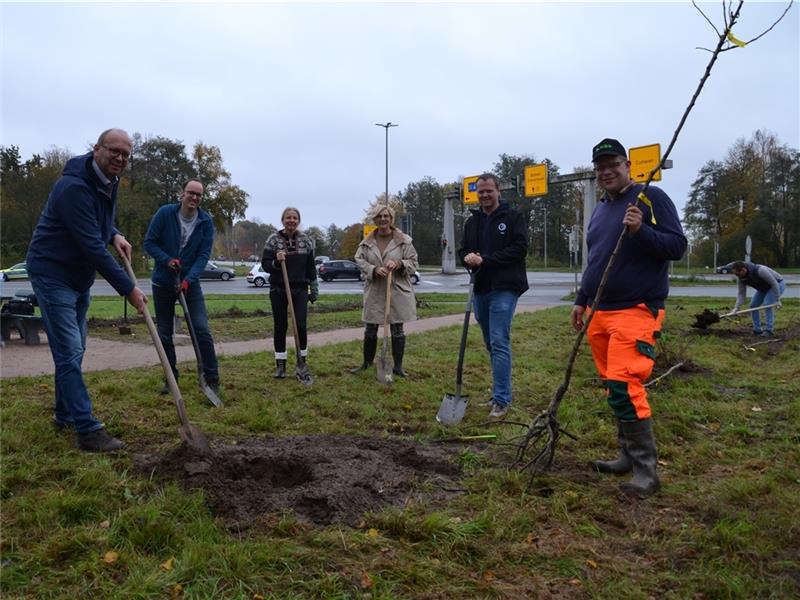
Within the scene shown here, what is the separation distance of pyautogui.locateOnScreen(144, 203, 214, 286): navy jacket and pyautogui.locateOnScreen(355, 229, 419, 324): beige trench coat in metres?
1.75

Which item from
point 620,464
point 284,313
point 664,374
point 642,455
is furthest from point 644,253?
point 284,313

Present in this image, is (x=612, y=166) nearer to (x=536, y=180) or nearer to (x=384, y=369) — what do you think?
(x=384, y=369)

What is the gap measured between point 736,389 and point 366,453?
4324 mm

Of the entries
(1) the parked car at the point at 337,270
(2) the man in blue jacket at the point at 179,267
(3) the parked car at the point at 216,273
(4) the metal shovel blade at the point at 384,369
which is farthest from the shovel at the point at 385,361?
(3) the parked car at the point at 216,273

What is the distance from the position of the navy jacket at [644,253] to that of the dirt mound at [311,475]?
1.45m

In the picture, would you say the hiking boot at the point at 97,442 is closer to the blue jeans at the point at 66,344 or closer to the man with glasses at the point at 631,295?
the blue jeans at the point at 66,344

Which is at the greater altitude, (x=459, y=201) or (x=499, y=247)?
(x=459, y=201)

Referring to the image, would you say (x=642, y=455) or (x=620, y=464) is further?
(x=620, y=464)

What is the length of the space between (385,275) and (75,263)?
3.18 meters


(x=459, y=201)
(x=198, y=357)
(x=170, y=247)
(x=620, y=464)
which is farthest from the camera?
(x=459, y=201)

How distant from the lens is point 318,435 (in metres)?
4.54

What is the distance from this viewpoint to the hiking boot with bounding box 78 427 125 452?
3986mm

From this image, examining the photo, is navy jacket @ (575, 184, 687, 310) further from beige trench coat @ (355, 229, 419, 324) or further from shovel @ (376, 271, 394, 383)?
beige trench coat @ (355, 229, 419, 324)

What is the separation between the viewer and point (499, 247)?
5262mm
